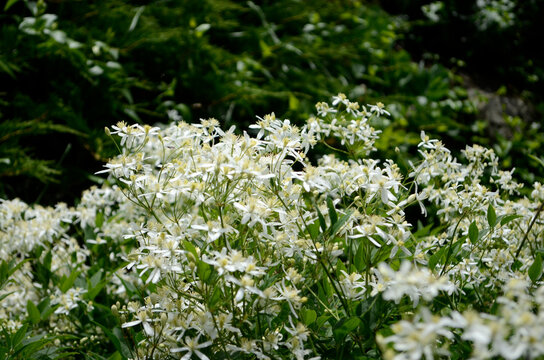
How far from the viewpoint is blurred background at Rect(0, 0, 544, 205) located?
2.44m

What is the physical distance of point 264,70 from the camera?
3.20 m

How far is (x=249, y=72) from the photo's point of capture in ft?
9.94

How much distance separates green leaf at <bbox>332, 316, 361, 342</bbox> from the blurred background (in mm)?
1425

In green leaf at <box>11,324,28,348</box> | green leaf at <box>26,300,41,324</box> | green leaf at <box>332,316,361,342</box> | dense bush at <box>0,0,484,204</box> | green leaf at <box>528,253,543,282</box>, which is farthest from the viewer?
dense bush at <box>0,0,484,204</box>

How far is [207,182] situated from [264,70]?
2.34m

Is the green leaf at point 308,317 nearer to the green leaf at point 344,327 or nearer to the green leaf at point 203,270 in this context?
the green leaf at point 344,327

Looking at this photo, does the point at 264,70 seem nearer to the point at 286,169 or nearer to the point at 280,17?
the point at 280,17

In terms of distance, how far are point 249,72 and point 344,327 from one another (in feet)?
7.81

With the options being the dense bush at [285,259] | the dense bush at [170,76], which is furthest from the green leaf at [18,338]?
the dense bush at [170,76]

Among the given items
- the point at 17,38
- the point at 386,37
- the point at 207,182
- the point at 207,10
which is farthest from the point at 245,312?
the point at 386,37

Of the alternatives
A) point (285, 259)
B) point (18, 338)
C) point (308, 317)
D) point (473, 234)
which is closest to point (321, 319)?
point (308, 317)

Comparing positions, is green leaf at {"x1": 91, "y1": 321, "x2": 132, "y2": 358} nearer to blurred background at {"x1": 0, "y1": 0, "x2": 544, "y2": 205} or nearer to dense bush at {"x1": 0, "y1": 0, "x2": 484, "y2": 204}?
blurred background at {"x1": 0, "y1": 0, "x2": 544, "y2": 205}

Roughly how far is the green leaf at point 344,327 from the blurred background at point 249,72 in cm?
143

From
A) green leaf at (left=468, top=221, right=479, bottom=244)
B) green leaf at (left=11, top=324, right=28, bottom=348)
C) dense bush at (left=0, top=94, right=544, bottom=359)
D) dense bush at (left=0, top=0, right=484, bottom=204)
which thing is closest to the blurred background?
dense bush at (left=0, top=0, right=484, bottom=204)
